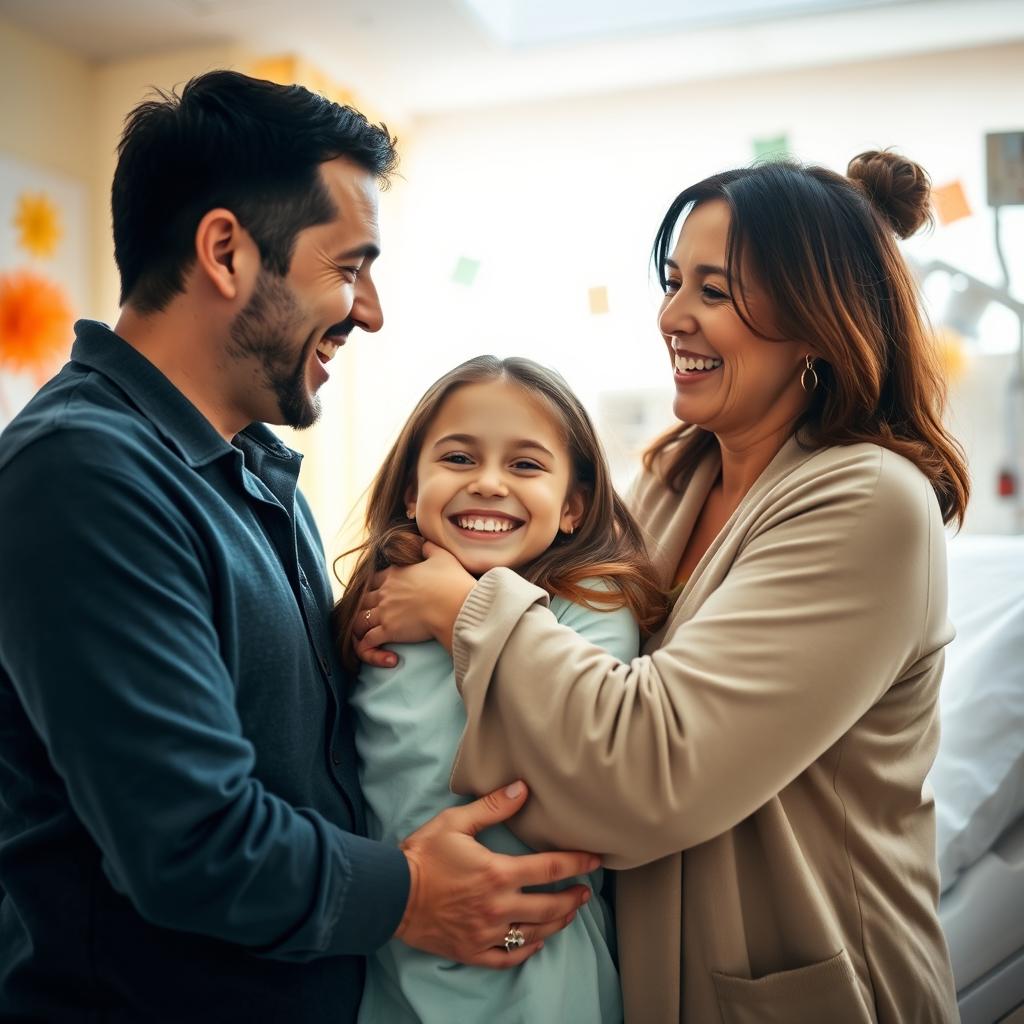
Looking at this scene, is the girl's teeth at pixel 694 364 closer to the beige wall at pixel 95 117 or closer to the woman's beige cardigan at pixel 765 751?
the woman's beige cardigan at pixel 765 751

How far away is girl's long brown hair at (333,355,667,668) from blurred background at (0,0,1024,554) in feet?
4.15

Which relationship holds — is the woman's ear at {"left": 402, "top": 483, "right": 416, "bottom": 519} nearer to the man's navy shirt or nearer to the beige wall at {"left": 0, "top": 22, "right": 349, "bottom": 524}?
the man's navy shirt

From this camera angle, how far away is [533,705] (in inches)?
44.6

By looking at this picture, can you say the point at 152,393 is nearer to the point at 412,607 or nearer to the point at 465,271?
the point at 412,607

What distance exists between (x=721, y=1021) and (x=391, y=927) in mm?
431

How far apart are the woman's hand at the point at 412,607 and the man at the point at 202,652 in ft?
0.20

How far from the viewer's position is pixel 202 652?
1011 millimetres

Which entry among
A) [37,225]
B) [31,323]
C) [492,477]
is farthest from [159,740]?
[37,225]

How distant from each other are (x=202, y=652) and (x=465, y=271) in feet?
9.78

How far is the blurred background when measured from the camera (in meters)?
3.15

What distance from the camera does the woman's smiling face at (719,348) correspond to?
56.0 inches

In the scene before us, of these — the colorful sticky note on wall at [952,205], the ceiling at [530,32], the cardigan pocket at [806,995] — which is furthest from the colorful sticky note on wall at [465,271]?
the cardigan pocket at [806,995]

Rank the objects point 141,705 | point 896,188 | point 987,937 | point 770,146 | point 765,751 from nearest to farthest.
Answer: point 141,705, point 765,751, point 896,188, point 987,937, point 770,146

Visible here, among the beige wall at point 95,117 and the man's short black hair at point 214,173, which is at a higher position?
the beige wall at point 95,117
